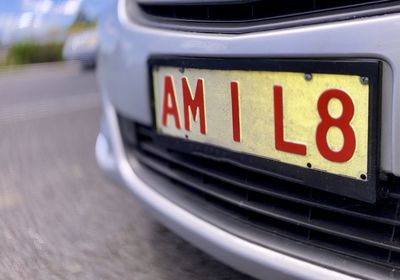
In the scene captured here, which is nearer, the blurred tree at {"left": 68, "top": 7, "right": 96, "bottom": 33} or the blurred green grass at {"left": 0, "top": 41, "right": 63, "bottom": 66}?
the blurred tree at {"left": 68, "top": 7, "right": 96, "bottom": 33}

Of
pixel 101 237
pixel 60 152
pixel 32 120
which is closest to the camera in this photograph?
pixel 101 237

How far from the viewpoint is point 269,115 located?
1.25 metres

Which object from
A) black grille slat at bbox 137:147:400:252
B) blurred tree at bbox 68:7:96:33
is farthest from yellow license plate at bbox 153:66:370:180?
blurred tree at bbox 68:7:96:33

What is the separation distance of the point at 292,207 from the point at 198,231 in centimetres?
28

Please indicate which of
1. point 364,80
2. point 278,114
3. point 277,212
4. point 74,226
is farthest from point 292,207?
point 74,226

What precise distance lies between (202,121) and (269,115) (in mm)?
247

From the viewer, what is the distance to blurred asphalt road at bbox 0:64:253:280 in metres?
1.85

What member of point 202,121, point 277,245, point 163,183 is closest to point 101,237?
point 163,183

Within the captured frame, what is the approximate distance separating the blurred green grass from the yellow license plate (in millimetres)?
14924

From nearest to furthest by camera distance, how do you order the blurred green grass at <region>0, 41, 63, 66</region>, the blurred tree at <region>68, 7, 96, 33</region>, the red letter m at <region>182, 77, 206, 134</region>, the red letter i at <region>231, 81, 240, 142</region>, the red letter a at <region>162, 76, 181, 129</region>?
the red letter i at <region>231, 81, 240, 142</region>
the red letter m at <region>182, 77, 206, 134</region>
the red letter a at <region>162, 76, 181, 129</region>
the blurred tree at <region>68, 7, 96, 33</region>
the blurred green grass at <region>0, 41, 63, 66</region>

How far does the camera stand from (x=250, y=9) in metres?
1.30

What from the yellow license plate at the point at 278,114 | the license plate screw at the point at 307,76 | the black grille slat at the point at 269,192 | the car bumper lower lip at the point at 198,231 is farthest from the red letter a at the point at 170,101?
the license plate screw at the point at 307,76

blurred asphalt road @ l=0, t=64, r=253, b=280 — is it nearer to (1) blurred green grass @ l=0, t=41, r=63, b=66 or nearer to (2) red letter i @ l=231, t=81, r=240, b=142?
(2) red letter i @ l=231, t=81, r=240, b=142

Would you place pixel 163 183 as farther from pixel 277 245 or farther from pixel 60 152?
pixel 60 152
